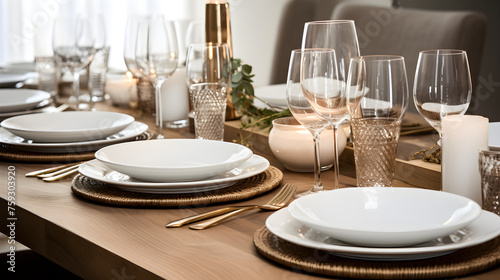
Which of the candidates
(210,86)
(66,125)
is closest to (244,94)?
(210,86)

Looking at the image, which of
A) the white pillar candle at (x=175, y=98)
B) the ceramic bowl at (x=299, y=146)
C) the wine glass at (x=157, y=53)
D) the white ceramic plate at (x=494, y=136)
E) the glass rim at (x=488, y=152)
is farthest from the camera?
the white pillar candle at (x=175, y=98)

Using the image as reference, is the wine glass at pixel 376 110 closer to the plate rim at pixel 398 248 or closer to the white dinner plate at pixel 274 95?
the plate rim at pixel 398 248

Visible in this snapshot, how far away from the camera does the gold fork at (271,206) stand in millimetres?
867

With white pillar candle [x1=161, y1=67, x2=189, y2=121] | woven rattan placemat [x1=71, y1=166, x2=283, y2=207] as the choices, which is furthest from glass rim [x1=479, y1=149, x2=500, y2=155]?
white pillar candle [x1=161, y1=67, x2=189, y2=121]

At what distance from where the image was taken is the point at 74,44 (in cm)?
191

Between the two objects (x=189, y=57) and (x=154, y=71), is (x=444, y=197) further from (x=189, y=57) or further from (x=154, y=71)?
(x=154, y=71)

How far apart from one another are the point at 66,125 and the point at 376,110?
32.7 inches

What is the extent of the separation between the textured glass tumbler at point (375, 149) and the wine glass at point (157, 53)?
1.88 feet

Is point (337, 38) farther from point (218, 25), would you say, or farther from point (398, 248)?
point (218, 25)

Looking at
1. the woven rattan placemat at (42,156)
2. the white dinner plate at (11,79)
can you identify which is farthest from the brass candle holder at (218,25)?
the white dinner plate at (11,79)

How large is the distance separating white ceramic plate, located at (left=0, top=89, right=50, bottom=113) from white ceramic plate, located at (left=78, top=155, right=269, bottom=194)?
810 mm

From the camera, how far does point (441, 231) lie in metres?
0.66

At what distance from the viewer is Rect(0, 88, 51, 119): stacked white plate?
182cm

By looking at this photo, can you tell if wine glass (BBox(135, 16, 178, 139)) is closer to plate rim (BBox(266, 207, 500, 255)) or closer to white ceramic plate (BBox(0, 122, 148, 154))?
white ceramic plate (BBox(0, 122, 148, 154))
